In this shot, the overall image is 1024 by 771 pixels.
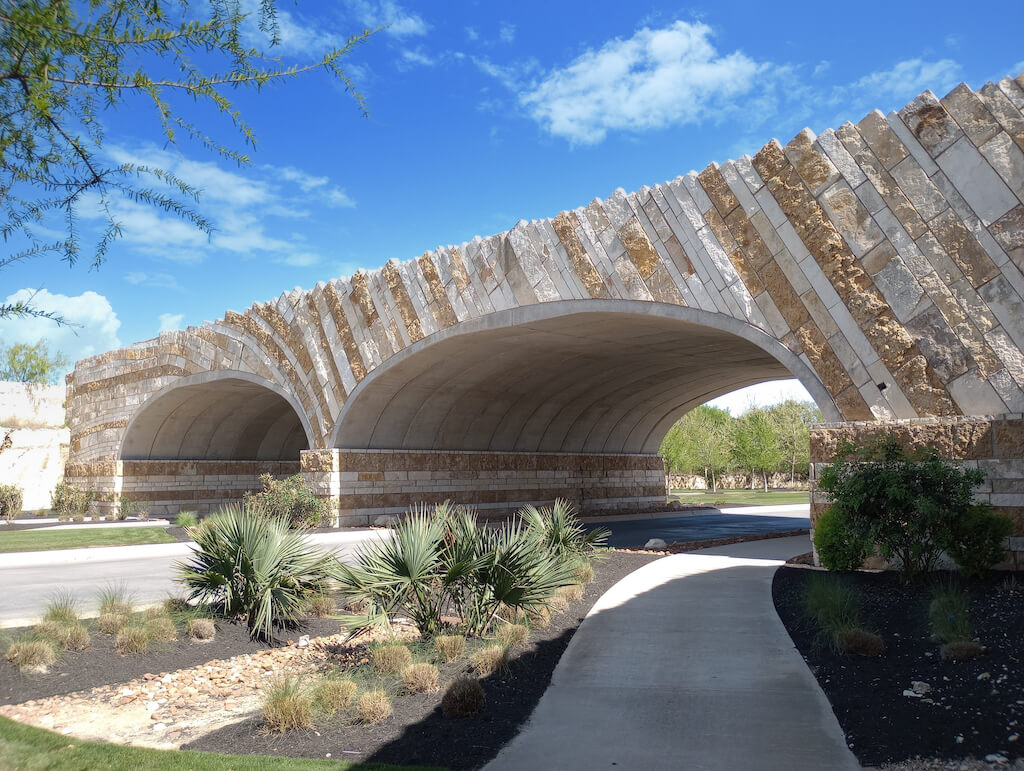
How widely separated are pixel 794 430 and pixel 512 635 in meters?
53.7

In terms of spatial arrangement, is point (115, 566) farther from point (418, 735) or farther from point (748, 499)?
point (748, 499)

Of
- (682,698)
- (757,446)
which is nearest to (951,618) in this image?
(682,698)

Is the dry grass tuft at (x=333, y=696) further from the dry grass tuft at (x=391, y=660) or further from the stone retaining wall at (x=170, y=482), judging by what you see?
the stone retaining wall at (x=170, y=482)

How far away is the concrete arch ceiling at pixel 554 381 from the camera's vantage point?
18078 millimetres

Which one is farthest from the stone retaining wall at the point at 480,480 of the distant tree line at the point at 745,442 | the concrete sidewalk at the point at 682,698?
the distant tree line at the point at 745,442

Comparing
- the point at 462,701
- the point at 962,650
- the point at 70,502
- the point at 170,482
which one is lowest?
the point at 962,650

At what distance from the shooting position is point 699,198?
1419cm

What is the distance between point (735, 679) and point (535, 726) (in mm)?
2023

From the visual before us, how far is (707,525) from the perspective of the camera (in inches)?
949

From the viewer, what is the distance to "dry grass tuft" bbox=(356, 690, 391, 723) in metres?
6.00

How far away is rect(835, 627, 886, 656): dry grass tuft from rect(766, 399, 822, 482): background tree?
5280 centimetres

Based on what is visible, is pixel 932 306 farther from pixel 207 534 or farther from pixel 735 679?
pixel 207 534

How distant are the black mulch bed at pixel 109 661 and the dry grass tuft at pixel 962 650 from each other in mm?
6451

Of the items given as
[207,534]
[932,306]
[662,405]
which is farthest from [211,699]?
[662,405]
